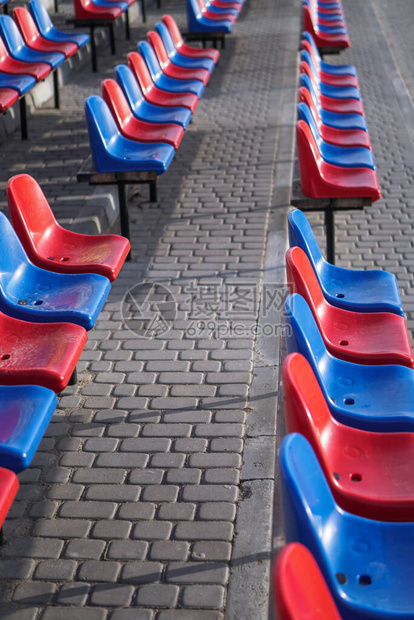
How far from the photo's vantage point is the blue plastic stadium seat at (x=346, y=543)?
2.07 meters

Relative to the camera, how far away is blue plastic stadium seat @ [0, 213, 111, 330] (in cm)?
369

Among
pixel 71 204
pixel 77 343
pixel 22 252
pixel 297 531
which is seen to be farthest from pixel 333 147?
pixel 297 531

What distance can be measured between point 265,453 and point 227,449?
0.18m

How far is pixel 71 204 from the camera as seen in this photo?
6.36 meters

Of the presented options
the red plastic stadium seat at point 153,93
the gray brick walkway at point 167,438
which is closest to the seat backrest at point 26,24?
the red plastic stadium seat at point 153,93

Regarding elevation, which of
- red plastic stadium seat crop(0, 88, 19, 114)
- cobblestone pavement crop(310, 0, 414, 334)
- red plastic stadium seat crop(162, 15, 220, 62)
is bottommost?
cobblestone pavement crop(310, 0, 414, 334)

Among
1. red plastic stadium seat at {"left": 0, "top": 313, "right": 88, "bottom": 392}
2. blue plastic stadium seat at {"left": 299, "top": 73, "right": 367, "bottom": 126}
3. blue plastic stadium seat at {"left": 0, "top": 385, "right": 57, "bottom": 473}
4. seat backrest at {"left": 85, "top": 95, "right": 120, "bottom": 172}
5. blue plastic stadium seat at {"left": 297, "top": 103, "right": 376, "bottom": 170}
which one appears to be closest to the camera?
blue plastic stadium seat at {"left": 0, "top": 385, "right": 57, "bottom": 473}

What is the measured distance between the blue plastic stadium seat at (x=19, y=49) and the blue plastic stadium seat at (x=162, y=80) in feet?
3.20

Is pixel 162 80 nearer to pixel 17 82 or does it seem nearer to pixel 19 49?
pixel 17 82

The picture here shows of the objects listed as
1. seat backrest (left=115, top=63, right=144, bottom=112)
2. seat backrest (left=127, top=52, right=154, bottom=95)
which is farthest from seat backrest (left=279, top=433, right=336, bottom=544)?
seat backrest (left=127, top=52, right=154, bottom=95)

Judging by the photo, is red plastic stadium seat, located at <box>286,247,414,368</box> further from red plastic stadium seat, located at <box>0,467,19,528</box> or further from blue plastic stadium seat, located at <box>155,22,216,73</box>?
blue plastic stadium seat, located at <box>155,22,216,73</box>

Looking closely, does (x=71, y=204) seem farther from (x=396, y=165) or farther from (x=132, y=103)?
(x=396, y=165)

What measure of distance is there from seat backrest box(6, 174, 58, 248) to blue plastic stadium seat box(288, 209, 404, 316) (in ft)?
4.50

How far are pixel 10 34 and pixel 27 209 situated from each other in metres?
4.72
